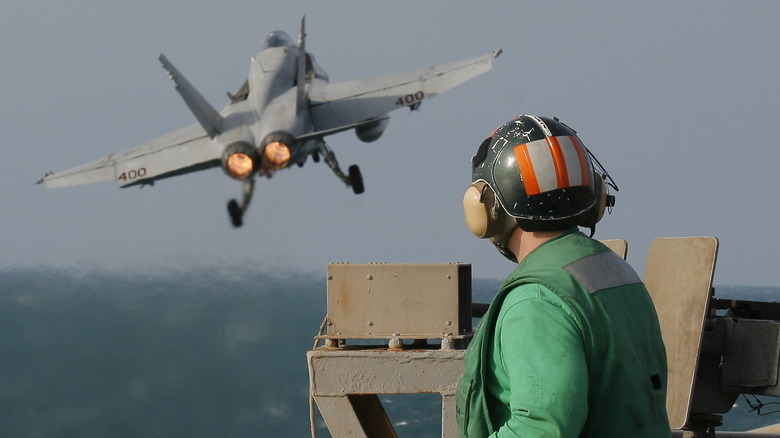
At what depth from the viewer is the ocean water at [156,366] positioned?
261 ft

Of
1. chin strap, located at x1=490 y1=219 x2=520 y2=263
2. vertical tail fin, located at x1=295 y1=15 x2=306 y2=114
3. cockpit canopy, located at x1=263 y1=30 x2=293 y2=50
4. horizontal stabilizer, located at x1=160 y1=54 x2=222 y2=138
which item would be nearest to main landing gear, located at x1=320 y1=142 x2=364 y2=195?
vertical tail fin, located at x1=295 y1=15 x2=306 y2=114

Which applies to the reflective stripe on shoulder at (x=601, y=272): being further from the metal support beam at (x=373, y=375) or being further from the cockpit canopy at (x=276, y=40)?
the cockpit canopy at (x=276, y=40)

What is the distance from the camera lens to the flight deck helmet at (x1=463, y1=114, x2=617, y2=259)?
10.3ft

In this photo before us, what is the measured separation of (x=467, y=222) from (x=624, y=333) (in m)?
0.59

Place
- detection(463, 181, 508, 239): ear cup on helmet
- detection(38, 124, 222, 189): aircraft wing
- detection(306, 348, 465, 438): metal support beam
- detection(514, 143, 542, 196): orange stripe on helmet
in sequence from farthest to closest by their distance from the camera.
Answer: detection(38, 124, 222, 189): aircraft wing → detection(306, 348, 465, 438): metal support beam → detection(463, 181, 508, 239): ear cup on helmet → detection(514, 143, 542, 196): orange stripe on helmet

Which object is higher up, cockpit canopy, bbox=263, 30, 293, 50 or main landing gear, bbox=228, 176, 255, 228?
cockpit canopy, bbox=263, 30, 293, 50

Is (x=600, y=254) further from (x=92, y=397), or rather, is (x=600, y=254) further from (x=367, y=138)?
(x=92, y=397)

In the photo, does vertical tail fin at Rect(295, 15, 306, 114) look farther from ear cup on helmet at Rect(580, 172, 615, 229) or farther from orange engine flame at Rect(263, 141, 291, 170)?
ear cup on helmet at Rect(580, 172, 615, 229)

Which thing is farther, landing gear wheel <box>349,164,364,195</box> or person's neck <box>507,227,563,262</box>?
landing gear wheel <box>349,164,364,195</box>

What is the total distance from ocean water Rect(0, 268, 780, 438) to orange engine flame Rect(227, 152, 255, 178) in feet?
123

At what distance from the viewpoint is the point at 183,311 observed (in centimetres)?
10662

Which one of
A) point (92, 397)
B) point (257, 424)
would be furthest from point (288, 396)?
point (92, 397)

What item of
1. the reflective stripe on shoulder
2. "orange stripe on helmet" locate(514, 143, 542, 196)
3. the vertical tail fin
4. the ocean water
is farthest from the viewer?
the ocean water

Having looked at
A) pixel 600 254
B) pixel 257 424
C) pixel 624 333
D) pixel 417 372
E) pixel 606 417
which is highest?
pixel 600 254
